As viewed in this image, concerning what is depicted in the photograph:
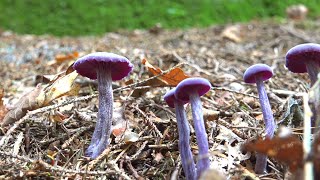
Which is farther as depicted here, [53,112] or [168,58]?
[168,58]

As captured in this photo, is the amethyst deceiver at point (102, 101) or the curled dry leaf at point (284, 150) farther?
the amethyst deceiver at point (102, 101)

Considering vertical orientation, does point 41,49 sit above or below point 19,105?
above

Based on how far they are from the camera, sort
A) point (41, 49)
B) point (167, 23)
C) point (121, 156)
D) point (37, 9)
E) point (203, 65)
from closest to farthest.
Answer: point (121, 156)
point (203, 65)
point (41, 49)
point (167, 23)
point (37, 9)

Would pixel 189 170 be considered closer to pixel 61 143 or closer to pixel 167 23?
pixel 61 143

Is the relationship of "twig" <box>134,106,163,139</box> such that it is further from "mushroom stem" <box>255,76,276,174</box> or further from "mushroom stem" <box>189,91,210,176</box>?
"mushroom stem" <box>255,76,276,174</box>

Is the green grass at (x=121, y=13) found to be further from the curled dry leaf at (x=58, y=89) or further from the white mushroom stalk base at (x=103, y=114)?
the white mushroom stalk base at (x=103, y=114)

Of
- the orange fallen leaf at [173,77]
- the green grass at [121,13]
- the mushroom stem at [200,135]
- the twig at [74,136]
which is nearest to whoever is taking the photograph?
the mushroom stem at [200,135]

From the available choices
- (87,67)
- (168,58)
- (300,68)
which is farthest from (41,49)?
(300,68)

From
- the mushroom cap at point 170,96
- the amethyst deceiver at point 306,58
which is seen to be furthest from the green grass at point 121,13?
the mushroom cap at point 170,96
